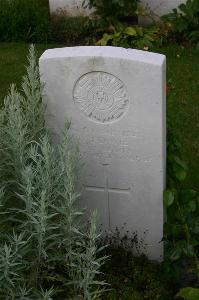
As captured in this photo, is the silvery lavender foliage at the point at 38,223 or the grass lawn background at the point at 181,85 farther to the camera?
the grass lawn background at the point at 181,85

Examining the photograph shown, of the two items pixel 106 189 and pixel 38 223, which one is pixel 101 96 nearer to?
pixel 106 189

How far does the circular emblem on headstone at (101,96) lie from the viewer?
3.76 metres

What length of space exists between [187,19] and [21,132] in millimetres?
4676

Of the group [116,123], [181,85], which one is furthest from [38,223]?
[181,85]

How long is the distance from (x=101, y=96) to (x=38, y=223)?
37.3 inches

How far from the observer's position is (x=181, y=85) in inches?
269

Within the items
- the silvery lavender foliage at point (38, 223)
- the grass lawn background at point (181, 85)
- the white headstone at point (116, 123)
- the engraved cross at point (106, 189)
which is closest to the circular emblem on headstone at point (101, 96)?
the white headstone at point (116, 123)

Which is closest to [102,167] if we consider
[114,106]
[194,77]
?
[114,106]

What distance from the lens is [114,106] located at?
12.5ft

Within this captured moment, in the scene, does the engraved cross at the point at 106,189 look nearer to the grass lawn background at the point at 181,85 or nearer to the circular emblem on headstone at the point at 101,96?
the circular emblem on headstone at the point at 101,96

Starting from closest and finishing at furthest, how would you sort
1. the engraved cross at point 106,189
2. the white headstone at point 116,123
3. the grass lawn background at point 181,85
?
the white headstone at point 116,123, the engraved cross at point 106,189, the grass lawn background at point 181,85

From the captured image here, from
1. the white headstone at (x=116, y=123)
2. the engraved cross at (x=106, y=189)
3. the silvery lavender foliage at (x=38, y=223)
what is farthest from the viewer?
the engraved cross at (x=106, y=189)

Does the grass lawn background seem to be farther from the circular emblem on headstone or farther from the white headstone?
the circular emblem on headstone

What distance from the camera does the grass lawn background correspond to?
18.4 feet
